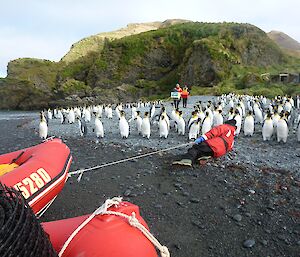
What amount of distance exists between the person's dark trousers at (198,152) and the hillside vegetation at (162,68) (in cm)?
2178

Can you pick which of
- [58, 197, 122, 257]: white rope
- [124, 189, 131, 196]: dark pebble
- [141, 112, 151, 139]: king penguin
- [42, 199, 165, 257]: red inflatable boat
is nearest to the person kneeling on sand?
[124, 189, 131, 196]: dark pebble

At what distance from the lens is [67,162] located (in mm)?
4188

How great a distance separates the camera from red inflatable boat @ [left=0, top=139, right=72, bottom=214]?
129 inches

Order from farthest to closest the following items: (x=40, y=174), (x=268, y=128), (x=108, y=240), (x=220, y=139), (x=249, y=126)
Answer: (x=249, y=126) < (x=268, y=128) < (x=220, y=139) < (x=40, y=174) < (x=108, y=240)

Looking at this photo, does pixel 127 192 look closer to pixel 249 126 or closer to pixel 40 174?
pixel 40 174

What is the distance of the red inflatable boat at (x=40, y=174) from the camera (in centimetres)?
328

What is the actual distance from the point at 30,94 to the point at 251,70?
976 inches

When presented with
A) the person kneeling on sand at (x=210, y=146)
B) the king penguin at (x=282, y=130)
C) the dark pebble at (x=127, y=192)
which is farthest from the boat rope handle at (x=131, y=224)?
the king penguin at (x=282, y=130)

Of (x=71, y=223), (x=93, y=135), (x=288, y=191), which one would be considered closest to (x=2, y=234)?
(x=71, y=223)

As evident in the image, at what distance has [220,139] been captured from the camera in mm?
6793

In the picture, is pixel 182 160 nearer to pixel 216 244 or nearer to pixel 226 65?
pixel 216 244

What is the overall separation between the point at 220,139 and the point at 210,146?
1.16ft

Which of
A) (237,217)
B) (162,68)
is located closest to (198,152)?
(237,217)

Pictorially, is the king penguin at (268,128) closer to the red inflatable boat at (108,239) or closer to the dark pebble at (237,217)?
the dark pebble at (237,217)
